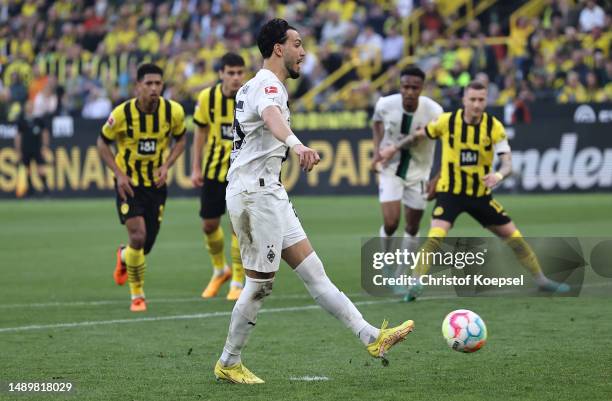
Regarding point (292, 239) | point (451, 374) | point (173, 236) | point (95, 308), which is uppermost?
point (292, 239)

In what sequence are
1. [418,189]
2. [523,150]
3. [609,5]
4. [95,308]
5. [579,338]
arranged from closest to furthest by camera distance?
[579,338]
[95,308]
[418,189]
[523,150]
[609,5]

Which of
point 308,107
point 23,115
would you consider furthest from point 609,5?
point 23,115

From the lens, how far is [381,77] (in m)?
27.5

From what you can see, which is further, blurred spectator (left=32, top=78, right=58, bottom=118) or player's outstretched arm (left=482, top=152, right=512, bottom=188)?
blurred spectator (left=32, top=78, right=58, bottom=118)

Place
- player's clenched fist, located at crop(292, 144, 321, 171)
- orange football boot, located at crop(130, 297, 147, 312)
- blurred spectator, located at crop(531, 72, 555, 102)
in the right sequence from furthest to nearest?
1. blurred spectator, located at crop(531, 72, 555, 102)
2. orange football boot, located at crop(130, 297, 147, 312)
3. player's clenched fist, located at crop(292, 144, 321, 171)

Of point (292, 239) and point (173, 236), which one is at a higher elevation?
point (292, 239)

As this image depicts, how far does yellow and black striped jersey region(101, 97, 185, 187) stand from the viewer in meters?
10.9

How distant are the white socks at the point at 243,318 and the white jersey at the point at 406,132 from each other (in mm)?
5024

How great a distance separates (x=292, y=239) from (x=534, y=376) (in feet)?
5.43

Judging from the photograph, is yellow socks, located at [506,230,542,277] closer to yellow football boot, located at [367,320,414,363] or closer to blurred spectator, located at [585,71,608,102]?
yellow football boot, located at [367,320,414,363]

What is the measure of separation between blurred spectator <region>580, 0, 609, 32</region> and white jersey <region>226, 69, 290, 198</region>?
1926 cm

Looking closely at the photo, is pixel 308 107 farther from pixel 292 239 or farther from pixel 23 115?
pixel 292 239

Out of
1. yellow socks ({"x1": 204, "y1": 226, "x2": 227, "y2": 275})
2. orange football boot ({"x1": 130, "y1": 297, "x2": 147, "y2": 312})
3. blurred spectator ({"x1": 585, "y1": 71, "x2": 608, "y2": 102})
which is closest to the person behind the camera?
orange football boot ({"x1": 130, "y1": 297, "x2": 147, "y2": 312})

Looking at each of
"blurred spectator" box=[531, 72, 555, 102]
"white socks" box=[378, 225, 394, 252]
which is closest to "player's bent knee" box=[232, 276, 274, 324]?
"white socks" box=[378, 225, 394, 252]
